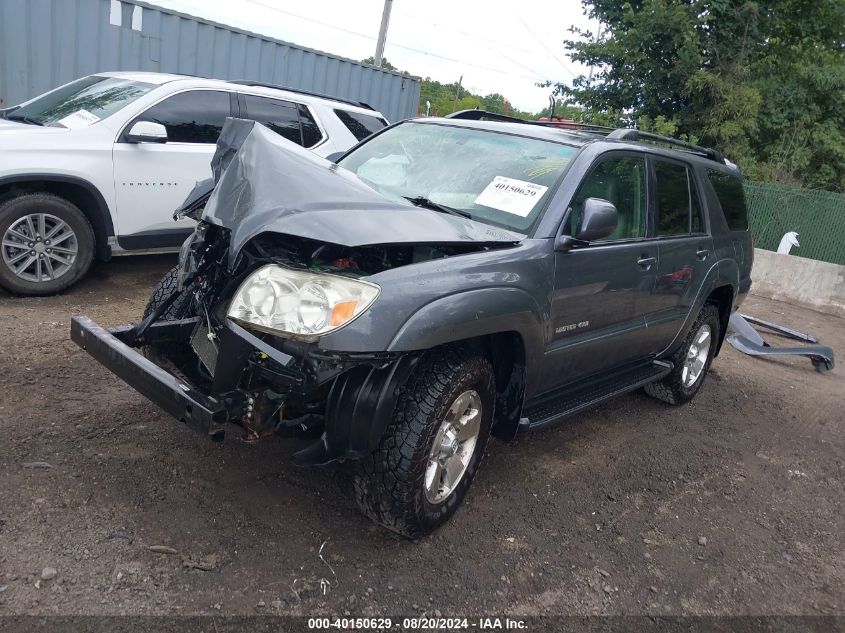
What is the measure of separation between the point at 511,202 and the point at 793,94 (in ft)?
47.4

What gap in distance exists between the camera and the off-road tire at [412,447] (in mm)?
2951

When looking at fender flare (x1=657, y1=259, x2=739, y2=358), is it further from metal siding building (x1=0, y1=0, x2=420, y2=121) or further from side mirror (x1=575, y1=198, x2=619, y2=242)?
metal siding building (x1=0, y1=0, x2=420, y2=121)

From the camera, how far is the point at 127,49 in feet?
29.6

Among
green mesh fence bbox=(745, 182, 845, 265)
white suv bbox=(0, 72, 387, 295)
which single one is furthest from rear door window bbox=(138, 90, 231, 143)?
green mesh fence bbox=(745, 182, 845, 265)

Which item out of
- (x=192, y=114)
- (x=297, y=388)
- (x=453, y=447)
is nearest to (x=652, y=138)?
(x=453, y=447)

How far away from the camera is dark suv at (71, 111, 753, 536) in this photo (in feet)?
9.02

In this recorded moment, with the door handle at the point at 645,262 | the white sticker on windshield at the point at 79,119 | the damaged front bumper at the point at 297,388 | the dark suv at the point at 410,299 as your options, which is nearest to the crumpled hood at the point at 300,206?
the dark suv at the point at 410,299

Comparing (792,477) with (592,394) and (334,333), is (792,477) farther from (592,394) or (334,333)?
(334,333)

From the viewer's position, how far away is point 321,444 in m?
2.89

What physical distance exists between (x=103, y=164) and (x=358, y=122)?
281cm

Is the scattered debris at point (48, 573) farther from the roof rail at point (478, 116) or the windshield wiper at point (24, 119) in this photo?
the windshield wiper at point (24, 119)

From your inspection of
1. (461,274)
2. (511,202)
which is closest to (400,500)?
(461,274)

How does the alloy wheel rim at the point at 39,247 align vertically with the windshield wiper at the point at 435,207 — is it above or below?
below

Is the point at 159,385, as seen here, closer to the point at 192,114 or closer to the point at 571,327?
the point at 571,327
